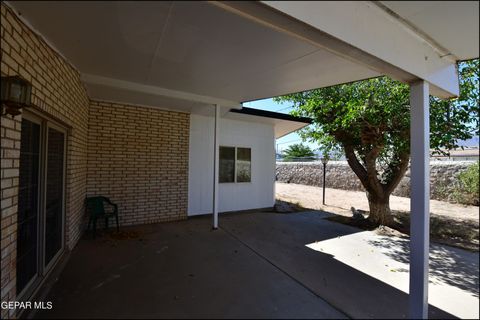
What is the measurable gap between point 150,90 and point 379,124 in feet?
→ 14.6

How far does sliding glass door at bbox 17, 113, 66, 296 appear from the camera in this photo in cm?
224

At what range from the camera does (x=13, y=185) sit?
1899mm

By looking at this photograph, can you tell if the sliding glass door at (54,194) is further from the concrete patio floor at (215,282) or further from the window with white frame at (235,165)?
the window with white frame at (235,165)

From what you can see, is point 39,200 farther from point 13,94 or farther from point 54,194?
point 13,94

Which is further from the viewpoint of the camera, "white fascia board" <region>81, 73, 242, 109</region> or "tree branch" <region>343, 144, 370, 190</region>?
"tree branch" <region>343, 144, 370, 190</region>

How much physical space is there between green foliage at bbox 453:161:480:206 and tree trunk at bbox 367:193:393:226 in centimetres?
358

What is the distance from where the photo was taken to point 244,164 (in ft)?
22.5

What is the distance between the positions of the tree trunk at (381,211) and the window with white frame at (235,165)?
130 inches

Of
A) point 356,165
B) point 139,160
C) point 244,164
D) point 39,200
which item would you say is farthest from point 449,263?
point 139,160

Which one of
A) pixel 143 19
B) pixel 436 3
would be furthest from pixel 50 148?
pixel 436 3

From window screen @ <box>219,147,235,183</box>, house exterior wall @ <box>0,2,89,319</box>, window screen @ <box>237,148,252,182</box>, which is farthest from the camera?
window screen @ <box>237,148,252,182</box>

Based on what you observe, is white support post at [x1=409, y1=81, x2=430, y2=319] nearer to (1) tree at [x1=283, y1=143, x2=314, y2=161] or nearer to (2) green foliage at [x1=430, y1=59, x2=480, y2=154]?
(2) green foliage at [x1=430, y1=59, x2=480, y2=154]

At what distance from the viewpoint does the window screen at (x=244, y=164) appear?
266 inches

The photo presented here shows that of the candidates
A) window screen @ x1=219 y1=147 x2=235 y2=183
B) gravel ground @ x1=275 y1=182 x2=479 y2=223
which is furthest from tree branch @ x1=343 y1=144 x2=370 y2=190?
window screen @ x1=219 y1=147 x2=235 y2=183
